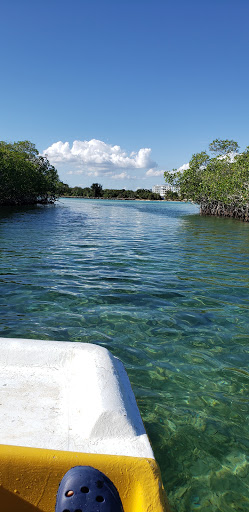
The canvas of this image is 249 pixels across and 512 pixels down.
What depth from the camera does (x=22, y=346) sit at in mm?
2758

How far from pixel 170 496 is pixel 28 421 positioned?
1.21m

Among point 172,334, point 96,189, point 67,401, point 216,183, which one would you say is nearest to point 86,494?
point 67,401

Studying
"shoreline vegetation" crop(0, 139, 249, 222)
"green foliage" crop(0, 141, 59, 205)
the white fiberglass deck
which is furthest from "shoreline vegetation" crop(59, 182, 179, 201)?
the white fiberglass deck

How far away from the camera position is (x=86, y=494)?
134 cm

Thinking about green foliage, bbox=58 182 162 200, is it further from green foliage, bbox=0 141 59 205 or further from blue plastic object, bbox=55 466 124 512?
blue plastic object, bbox=55 466 124 512

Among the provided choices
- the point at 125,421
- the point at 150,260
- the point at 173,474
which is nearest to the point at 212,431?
the point at 173,474

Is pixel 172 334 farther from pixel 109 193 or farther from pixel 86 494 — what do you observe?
pixel 109 193

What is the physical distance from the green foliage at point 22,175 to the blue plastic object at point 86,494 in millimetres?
34507

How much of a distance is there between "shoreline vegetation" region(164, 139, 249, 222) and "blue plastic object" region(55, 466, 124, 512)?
31.5 metres

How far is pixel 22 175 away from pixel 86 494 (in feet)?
134

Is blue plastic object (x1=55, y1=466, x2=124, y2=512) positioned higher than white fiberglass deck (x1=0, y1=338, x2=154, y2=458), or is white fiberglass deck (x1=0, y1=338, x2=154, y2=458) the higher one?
blue plastic object (x1=55, y1=466, x2=124, y2=512)

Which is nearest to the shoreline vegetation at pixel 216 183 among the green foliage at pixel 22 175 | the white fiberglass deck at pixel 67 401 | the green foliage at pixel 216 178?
the green foliage at pixel 216 178

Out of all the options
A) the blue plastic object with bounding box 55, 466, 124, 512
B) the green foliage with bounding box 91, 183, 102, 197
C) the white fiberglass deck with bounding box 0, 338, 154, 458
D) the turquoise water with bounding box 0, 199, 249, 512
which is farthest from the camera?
the green foliage with bounding box 91, 183, 102, 197

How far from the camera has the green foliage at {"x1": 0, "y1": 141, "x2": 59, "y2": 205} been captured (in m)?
35.5
